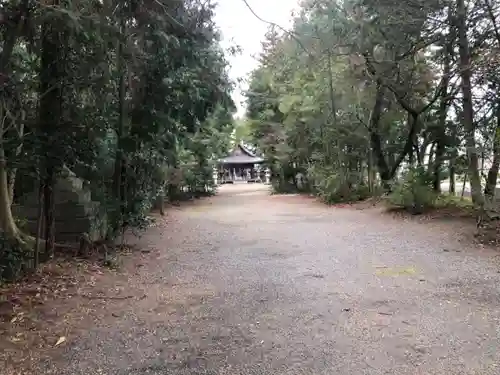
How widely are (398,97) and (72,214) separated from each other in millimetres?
9027

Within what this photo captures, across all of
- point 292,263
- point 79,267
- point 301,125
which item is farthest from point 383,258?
point 301,125

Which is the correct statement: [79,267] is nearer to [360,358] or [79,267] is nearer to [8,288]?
[8,288]

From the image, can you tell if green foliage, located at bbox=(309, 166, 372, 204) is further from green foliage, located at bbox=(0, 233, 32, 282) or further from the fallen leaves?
the fallen leaves

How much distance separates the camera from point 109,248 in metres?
7.23

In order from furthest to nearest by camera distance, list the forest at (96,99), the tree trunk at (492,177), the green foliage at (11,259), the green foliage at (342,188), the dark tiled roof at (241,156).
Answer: the dark tiled roof at (241,156)
the green foliage at (342,188)
the tree trunk at (492,177)
the green foliage at (11,259)
the forest at (96,99)

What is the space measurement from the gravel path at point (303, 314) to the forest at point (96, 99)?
1341 mm

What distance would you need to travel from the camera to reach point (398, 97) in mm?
12633

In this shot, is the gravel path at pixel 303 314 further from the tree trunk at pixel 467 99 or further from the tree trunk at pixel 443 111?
the tree trunk at pixel 443 111

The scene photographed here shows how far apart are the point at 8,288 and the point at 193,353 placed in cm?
260

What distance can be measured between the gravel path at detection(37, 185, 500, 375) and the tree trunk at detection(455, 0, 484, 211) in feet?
7.19

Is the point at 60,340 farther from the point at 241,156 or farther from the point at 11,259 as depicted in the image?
the point at 241,156

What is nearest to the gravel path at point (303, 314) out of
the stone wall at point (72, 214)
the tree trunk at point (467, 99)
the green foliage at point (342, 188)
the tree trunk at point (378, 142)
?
the stone wall at point (72, 214)

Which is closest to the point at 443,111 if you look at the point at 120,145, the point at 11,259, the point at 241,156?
the point at 120,145

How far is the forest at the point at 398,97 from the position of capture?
9531mm
